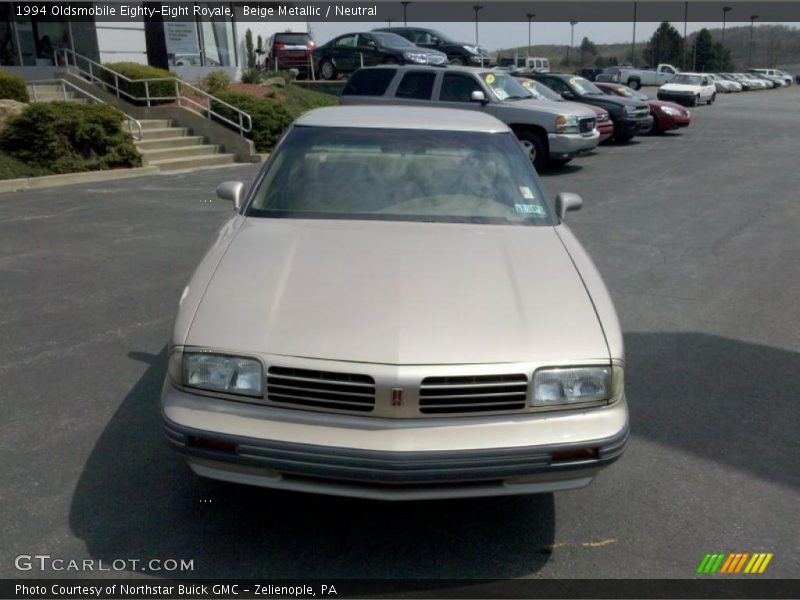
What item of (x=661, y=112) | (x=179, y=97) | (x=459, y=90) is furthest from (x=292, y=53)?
(x=459, y=90)

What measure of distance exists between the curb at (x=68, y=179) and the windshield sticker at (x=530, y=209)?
1072 centimetres

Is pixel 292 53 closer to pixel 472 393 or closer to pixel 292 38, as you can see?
pixel 292 38

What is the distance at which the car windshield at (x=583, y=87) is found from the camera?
19766 mm

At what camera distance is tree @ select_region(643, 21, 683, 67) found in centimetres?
8831

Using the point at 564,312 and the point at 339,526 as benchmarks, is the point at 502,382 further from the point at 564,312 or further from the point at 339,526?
the point at 339,526

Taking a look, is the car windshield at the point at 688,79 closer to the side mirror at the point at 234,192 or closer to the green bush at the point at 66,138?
the green bush at the point at 66,138

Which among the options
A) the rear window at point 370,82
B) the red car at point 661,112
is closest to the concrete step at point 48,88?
the rear window at point 370,82

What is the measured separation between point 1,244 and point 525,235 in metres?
6.69

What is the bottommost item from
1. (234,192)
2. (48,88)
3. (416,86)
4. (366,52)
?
(234,192)

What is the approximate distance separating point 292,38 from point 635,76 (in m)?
28.4

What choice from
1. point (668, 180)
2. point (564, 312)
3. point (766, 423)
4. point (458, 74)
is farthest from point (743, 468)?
point (458, 74)

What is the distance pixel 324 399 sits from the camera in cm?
301

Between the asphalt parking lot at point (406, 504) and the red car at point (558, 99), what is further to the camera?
the red car at point (558, 99)

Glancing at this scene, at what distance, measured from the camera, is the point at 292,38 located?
30.9 metres
